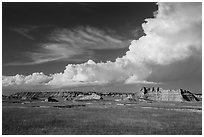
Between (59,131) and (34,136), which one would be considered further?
(59,131)

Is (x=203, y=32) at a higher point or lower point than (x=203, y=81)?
higher

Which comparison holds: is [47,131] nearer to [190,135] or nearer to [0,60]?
[0,60]

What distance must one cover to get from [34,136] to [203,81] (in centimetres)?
1866

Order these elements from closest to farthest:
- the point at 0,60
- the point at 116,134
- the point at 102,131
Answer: the point at 0,60
the point at 116,134
the point at 102,131

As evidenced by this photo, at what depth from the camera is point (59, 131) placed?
27609 mm

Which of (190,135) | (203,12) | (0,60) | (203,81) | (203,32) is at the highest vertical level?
(203,12)

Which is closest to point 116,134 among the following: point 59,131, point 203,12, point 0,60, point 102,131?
point 102,131

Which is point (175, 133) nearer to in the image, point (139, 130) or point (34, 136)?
point (139, 130)

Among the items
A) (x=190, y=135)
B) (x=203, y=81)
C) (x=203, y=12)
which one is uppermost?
(x=203, y=12)

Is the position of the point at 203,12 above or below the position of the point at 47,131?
above

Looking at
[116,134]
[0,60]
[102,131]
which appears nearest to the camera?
[0,60]

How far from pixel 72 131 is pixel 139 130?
810 centimetres

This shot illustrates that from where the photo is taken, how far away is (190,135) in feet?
89.0

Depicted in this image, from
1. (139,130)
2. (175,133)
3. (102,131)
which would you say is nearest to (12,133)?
(102,131)
